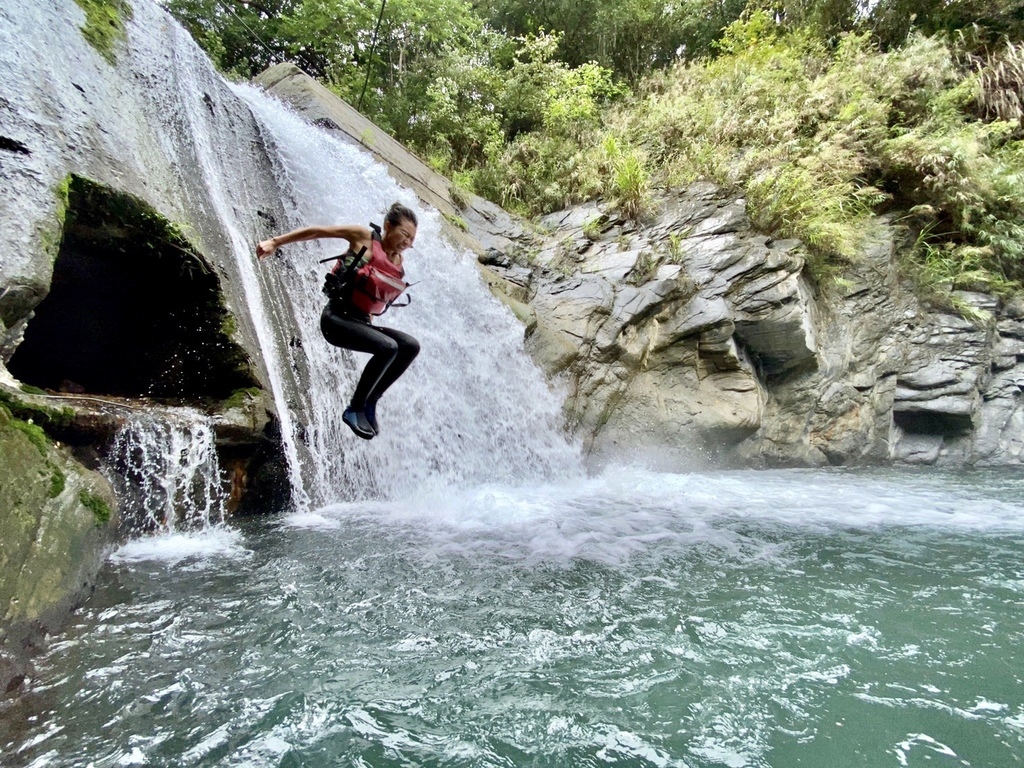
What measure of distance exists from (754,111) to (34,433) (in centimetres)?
1206

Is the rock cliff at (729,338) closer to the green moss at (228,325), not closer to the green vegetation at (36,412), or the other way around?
the green moss at (228,325)

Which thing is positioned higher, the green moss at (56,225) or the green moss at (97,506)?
the green moss at (56,225)

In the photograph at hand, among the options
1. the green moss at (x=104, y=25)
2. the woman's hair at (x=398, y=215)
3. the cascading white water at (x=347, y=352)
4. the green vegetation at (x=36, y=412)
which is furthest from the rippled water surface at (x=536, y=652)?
the green moss at (x=104, y=25)

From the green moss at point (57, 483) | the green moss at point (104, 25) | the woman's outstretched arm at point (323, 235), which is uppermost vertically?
the green moss at point (104, 25)

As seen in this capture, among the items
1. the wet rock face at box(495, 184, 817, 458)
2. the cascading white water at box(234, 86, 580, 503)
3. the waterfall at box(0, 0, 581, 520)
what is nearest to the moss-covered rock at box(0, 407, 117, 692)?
the waterfall at box(0, 0, 581, 520)

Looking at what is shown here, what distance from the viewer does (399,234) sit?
12.7 feet

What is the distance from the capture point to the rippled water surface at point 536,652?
2068mm

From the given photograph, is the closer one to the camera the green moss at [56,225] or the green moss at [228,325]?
the green moss at [56,225]

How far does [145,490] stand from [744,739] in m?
4.04

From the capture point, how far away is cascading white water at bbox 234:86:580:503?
20.2 feet

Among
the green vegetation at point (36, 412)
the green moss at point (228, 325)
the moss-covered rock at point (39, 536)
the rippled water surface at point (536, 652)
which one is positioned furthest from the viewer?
the green moss at point (228, 325)

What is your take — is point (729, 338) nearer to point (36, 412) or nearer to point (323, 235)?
point (323, 235)

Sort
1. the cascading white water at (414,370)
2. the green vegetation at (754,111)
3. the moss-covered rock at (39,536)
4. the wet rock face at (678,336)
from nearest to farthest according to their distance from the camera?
the moss-covered rock at (39,536)
the cascading white water at (414,370)
the wet rock face at (678,336)
the green vegetation at (754,111)

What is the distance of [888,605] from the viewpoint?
3.32 meters
